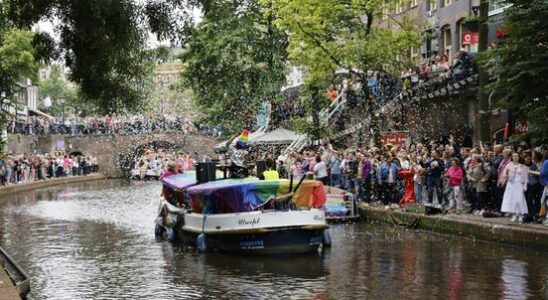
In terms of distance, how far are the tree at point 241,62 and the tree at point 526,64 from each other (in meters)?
28.3

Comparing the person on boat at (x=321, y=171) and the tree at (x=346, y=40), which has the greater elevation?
the tree at (x=346, y=40)

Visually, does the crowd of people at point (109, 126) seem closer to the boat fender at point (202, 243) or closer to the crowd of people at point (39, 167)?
the crowd of people at point (39, 167)

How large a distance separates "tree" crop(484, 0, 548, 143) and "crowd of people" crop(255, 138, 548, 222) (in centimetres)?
98

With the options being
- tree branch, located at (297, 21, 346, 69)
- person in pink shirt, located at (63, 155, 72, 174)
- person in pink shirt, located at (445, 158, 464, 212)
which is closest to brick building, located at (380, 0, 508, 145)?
tree branch, located at (297, 21, 346, 69)

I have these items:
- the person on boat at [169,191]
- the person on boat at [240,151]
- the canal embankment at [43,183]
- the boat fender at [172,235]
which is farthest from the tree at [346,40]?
the canal embankment at [43,183]

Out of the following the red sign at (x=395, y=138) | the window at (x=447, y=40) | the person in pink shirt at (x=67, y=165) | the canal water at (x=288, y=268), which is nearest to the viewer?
the canal water at (x=288, y=268)

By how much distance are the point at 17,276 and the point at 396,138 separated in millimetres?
17764

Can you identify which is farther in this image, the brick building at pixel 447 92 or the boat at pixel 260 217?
the brick building at pixel 447 92

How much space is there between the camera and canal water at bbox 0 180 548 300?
49.2 ft

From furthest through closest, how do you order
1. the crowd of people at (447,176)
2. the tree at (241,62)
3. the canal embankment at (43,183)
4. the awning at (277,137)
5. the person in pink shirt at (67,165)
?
1. the person in pink shirt at (67,165)
2. the tree at (241,62)
3. the canal embankment at (43,183)
4. the awning at (277,137)
5. the crowd of people at (447,176)

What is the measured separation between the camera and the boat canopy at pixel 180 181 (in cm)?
2341

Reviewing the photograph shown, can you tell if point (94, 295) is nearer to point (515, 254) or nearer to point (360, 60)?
point (515, 254)

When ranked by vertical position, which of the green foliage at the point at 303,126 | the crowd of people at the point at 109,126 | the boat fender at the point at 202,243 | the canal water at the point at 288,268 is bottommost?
the canal water at the point at 288,268

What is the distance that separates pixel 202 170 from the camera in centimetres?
2278
